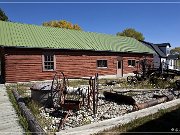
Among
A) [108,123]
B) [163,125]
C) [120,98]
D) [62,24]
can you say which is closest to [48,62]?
[120,98]

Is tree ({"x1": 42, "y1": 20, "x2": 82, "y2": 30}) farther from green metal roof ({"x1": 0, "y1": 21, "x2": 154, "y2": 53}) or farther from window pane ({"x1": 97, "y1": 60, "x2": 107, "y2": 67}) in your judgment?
window pane ({"x1": 97, "y1": 60, "x2": 107, "y2": 67})

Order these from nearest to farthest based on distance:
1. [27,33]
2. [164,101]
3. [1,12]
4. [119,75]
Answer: [164,101], [27,33], [119,75], [1,12]

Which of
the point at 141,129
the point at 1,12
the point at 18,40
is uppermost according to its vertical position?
the point at 1,12

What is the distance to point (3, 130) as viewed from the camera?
7.29m

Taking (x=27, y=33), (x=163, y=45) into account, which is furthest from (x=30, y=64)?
(x=163, y=45)

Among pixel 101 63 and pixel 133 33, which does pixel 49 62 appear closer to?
pixel 101 63

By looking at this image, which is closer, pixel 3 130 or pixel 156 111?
pixel 3 130

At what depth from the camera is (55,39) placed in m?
25.4

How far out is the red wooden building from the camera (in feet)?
70.7

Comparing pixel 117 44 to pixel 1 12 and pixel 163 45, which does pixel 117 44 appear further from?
pixel 1 12

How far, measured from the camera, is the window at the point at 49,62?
23.2m

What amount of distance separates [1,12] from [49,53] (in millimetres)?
34433

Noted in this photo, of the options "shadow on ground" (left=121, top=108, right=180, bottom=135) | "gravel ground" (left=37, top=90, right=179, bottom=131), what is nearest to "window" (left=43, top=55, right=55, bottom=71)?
"gravel ground" (left=37, top=90, right=179, bottom=131)

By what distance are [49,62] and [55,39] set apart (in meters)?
3.03
